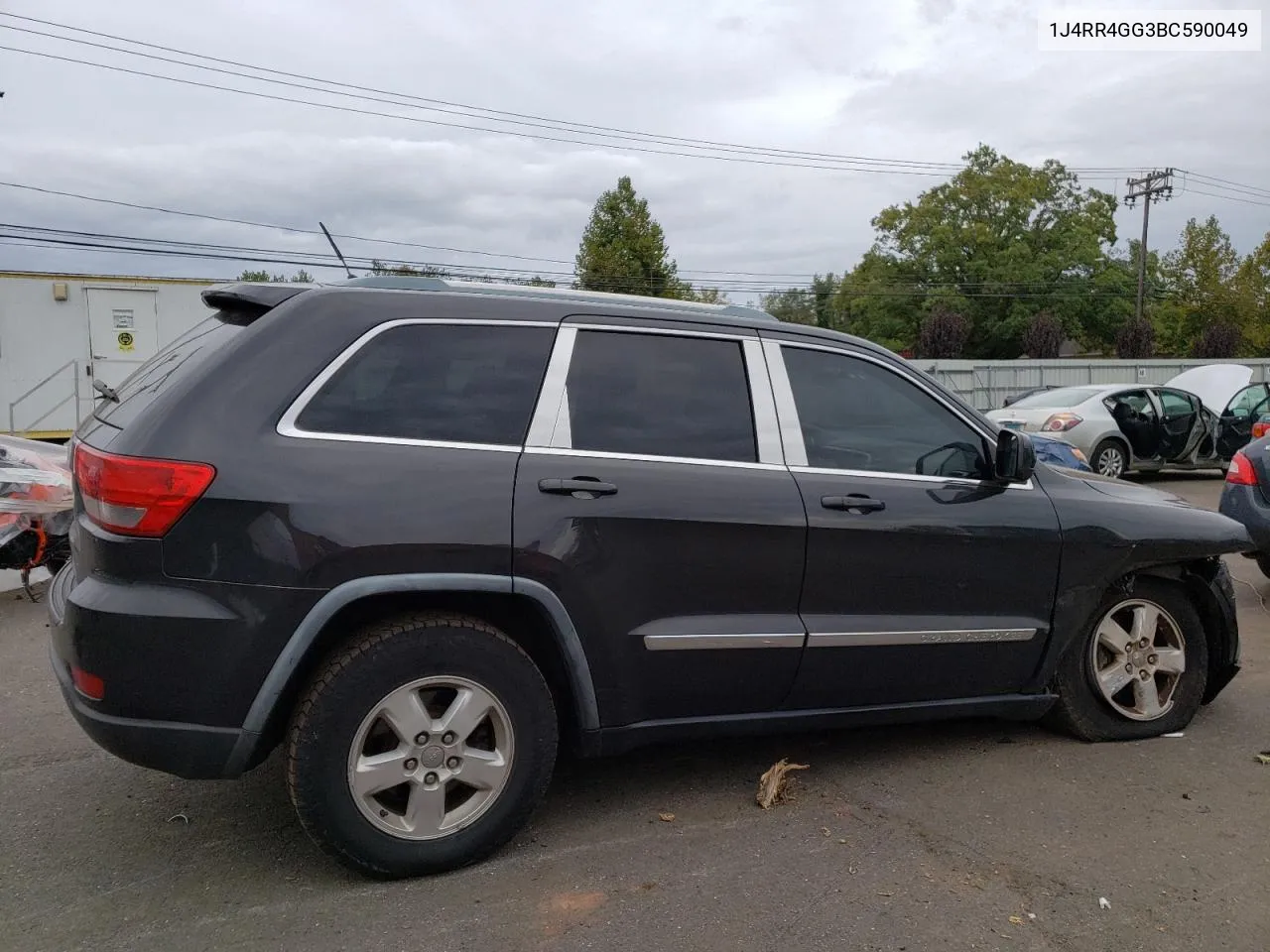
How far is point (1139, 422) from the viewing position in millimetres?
14547

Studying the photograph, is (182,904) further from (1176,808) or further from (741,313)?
(1176,808)

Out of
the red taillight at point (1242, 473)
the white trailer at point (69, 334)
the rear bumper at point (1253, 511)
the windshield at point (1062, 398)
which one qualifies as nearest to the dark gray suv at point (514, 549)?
the rear bumper at point (1253, 511)

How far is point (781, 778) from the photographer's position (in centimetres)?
391

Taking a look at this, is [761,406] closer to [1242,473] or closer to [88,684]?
[88,684]

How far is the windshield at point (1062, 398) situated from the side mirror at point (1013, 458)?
38.2ft

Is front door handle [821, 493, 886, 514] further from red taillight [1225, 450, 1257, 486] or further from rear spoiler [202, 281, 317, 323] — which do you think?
red taillight [1225, 450, 1257, 486]

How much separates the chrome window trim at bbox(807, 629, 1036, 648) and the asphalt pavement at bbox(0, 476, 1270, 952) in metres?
0.56

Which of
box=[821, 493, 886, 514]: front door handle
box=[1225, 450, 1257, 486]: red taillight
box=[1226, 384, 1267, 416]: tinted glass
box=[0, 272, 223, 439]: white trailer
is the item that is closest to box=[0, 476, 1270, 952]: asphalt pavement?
box=[821, 493, 886, 514]: front door handle

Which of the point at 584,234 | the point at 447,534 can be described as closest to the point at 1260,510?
the point at 447,534

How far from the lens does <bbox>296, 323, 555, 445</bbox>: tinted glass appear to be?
3133 mm

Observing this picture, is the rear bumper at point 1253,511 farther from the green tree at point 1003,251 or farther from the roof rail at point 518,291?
the green tree at point 1003,251

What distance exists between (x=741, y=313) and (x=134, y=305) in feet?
48.9

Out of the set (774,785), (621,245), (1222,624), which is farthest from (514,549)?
(621,245)

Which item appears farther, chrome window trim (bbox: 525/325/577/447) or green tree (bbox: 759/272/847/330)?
green tree (bbox: 759/272/847/330)
